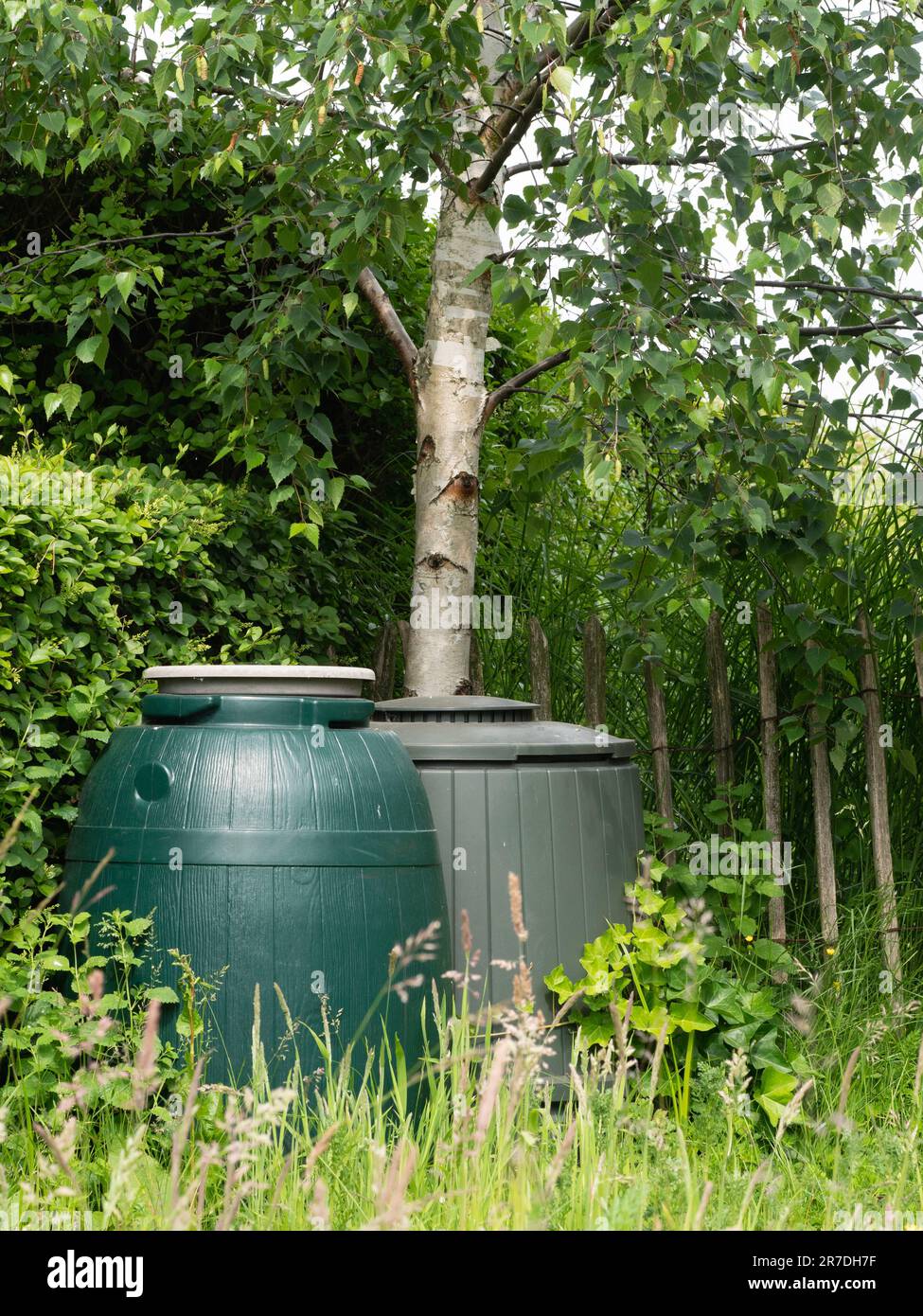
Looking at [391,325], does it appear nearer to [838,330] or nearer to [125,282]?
[125,282]

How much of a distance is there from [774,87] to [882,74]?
34 cm

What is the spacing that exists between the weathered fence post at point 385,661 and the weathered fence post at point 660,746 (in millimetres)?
858

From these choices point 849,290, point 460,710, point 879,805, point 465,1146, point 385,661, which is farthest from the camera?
point 385,661

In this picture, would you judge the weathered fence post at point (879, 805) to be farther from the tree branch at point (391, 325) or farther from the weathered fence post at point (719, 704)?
the tree branch at point (391, 325)

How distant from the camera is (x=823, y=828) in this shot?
351 cm

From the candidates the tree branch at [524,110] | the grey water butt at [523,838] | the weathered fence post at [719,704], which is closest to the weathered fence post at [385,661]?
the weathered fence post at [719,704]

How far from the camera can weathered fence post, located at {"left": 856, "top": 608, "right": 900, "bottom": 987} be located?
347 centimetres

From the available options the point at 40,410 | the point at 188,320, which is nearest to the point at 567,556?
the point at 188,320

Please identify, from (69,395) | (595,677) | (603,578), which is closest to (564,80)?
(603,578)

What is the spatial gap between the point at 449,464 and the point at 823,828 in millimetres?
1416

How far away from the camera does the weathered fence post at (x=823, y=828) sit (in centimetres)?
344

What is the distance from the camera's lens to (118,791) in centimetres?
239

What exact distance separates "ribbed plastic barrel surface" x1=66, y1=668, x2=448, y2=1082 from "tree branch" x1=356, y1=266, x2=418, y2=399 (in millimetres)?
1363
